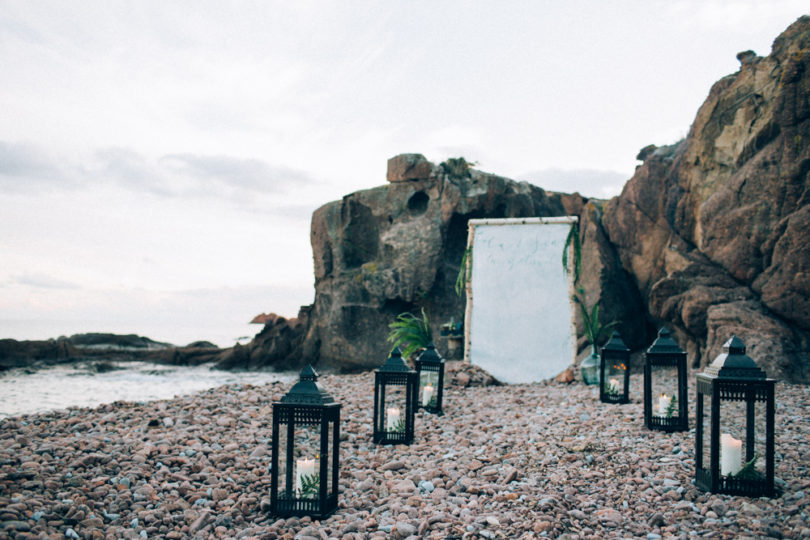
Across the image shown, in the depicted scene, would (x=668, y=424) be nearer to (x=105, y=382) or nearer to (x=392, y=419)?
(x=392, y=419)

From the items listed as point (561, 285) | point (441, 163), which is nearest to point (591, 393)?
point (561, 285)

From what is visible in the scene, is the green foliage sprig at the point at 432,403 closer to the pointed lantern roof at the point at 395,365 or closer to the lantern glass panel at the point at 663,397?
the pointed lantern roof at the point at 395,365

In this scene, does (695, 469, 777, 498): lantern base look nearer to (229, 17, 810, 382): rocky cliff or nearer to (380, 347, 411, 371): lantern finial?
(380, 347, 411, 371): lantern finial

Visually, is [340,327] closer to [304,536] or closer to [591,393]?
[591,393]

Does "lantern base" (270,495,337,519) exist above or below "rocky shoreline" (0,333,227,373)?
above

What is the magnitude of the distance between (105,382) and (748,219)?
1668 centimetres

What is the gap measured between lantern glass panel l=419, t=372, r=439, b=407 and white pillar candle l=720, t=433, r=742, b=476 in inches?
140

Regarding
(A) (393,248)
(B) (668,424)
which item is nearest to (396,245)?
(A) (393,248)

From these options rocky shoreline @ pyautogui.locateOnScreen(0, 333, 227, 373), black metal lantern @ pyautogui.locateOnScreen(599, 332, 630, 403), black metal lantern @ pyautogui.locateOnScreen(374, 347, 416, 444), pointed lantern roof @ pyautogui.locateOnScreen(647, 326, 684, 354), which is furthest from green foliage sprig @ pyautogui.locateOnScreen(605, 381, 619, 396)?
rocky shoreline @ pyautogui.locateOnScreen(0, 333, 227, 373)

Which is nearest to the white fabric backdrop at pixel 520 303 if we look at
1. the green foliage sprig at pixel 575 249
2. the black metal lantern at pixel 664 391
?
the green foliage sprig at pixel 575 249

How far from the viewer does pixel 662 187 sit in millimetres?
10938

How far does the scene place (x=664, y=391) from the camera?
551cm

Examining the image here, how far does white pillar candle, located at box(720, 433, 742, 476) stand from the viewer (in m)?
3.62

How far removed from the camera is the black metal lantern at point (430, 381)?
6.68 metres
